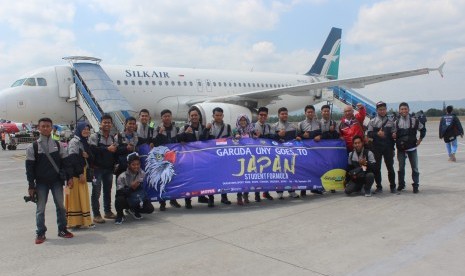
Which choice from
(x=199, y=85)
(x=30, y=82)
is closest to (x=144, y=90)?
(x=199, y=85)

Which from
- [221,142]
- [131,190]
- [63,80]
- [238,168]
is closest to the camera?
[131,190]

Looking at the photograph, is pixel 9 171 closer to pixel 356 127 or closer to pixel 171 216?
pixel 171 216

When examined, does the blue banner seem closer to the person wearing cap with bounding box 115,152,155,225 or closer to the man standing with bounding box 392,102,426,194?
the person wearing cap with bounding box 115,152,155,225

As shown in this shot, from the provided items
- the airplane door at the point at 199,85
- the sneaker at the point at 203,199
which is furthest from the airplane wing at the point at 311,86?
the sneaker at the point at 203,199

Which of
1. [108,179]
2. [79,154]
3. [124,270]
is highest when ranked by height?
[79,154]

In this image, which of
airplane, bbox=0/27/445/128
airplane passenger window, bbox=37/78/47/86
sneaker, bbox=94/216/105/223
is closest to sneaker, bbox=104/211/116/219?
sneaker, bbox=94/216/105/223

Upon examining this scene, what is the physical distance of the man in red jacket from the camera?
26.4 feet

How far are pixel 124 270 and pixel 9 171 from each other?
10454 millimetres

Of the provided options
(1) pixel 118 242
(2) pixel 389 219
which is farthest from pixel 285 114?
(1) pixel 118 242

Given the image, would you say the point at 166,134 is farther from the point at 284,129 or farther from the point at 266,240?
the point at 266,240

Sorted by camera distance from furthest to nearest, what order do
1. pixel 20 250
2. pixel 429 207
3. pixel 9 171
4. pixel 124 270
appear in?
pixel 9 171 → pixel 429 207 → pixel 20 250 → pixel 124 270

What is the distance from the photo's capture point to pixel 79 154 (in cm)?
588

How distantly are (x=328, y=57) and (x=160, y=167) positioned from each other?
25889mm

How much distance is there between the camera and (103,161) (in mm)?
6434
